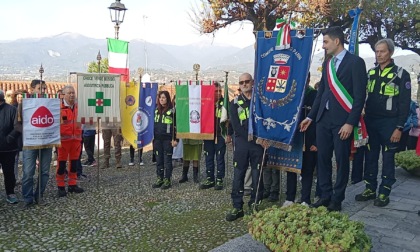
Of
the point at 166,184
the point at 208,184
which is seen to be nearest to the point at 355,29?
the point at 208,184

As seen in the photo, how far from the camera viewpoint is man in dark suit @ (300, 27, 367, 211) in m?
4.38

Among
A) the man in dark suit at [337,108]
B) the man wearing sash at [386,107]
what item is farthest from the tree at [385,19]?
the man in dark suit at [337,108]

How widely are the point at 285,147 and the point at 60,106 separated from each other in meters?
3.81

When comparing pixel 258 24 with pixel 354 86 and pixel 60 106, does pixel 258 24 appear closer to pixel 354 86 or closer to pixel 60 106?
pixel 60 106

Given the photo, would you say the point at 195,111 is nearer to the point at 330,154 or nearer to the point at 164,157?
the point at 164,157

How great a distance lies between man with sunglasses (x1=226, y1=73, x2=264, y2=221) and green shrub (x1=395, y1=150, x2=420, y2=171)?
142 inches

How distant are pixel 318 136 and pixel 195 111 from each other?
297cm

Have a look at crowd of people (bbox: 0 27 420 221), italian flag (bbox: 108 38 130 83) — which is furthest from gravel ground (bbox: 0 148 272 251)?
italian flag (bbox: 108 38 130 83)

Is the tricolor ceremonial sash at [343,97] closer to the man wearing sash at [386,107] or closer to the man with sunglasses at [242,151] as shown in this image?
the man wearing sash at [386,107]

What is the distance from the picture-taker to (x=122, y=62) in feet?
36.9

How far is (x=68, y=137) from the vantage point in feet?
22.0

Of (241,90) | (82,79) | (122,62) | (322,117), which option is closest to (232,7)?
(122,62)

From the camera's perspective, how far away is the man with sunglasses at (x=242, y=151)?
17.2 ft

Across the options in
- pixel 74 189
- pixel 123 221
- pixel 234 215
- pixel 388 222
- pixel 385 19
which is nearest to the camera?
pixel 388 222
